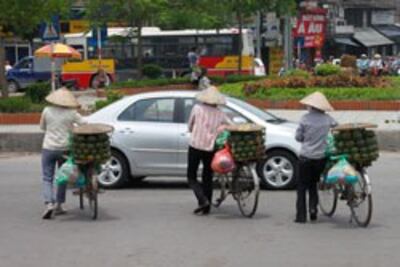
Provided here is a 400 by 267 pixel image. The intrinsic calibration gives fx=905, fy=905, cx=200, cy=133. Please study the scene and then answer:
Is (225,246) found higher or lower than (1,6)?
lower

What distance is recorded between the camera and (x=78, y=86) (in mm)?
43062

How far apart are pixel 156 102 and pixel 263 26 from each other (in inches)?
1187

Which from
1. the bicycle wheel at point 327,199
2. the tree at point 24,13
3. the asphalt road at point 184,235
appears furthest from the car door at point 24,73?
the bicycle wheel at point 327,199

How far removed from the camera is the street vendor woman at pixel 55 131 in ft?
35.8

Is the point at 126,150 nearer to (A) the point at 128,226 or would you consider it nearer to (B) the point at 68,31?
(A) the point at 128,226

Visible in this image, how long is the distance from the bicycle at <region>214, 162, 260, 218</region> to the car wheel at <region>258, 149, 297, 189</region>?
207cm

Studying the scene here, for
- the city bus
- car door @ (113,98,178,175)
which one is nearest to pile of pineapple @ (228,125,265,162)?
car door @ (113,98,178,175)

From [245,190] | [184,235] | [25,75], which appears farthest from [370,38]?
[184,235]

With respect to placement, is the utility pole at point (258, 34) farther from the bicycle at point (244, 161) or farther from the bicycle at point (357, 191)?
the bicycle at point (357, 191)

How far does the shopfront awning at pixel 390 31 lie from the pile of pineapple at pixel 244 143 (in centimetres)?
7221

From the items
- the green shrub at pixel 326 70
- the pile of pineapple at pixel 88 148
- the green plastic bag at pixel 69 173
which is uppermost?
the green shrub at pixel 326 70

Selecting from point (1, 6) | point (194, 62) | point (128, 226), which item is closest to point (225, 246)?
point (128, 226)

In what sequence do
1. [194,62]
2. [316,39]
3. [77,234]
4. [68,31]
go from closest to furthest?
[77,234], [316,39], [194,62], [68,31]

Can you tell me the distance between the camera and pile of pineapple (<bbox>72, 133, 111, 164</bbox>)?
34.9 ft
